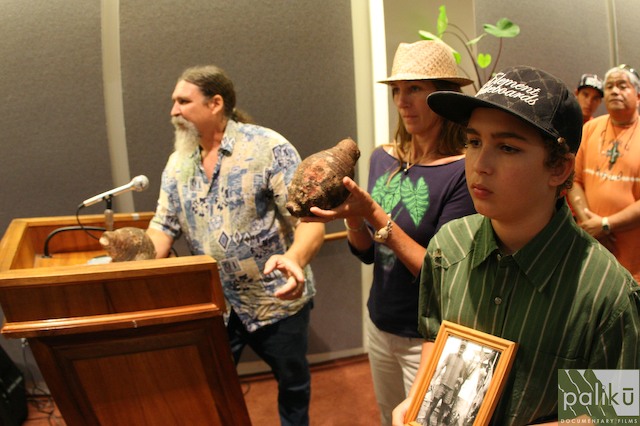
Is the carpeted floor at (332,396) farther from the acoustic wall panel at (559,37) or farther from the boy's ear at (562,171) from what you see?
the acoustic wall panel at (559,37)

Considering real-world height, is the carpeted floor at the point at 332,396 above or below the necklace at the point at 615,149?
below

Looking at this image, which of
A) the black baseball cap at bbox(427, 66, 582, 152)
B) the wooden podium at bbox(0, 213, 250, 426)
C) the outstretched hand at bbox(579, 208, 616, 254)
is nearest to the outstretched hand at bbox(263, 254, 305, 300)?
the wooden podium at bbox(0, 213, 250, 426)

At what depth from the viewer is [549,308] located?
0.83 meters

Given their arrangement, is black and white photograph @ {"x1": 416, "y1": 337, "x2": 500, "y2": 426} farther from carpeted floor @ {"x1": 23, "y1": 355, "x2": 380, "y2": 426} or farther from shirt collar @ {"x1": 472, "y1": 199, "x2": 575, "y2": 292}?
carpeted floor @ {"x1": 23, "y1": 355, "x2": 380, "y2": 426}

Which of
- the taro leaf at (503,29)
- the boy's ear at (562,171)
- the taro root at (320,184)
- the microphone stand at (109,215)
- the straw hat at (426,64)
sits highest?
the taro leaf at (503,29)

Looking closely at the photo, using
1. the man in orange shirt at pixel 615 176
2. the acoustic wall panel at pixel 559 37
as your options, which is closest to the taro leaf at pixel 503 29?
the acoustic wall panel at pixel 559 37

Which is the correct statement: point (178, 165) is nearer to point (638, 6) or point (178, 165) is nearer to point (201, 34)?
point (201, 34)

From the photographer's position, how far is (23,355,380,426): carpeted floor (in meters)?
2.57

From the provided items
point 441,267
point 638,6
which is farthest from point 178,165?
point 638,6

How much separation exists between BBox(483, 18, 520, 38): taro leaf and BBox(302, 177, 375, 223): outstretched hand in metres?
2.03

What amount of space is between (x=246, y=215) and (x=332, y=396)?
54.2 inches

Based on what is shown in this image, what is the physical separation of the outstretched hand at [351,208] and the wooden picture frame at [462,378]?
16.1 inches

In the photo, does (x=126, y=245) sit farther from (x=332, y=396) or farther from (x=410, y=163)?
(x=332, y=396)

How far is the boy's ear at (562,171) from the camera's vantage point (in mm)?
837
